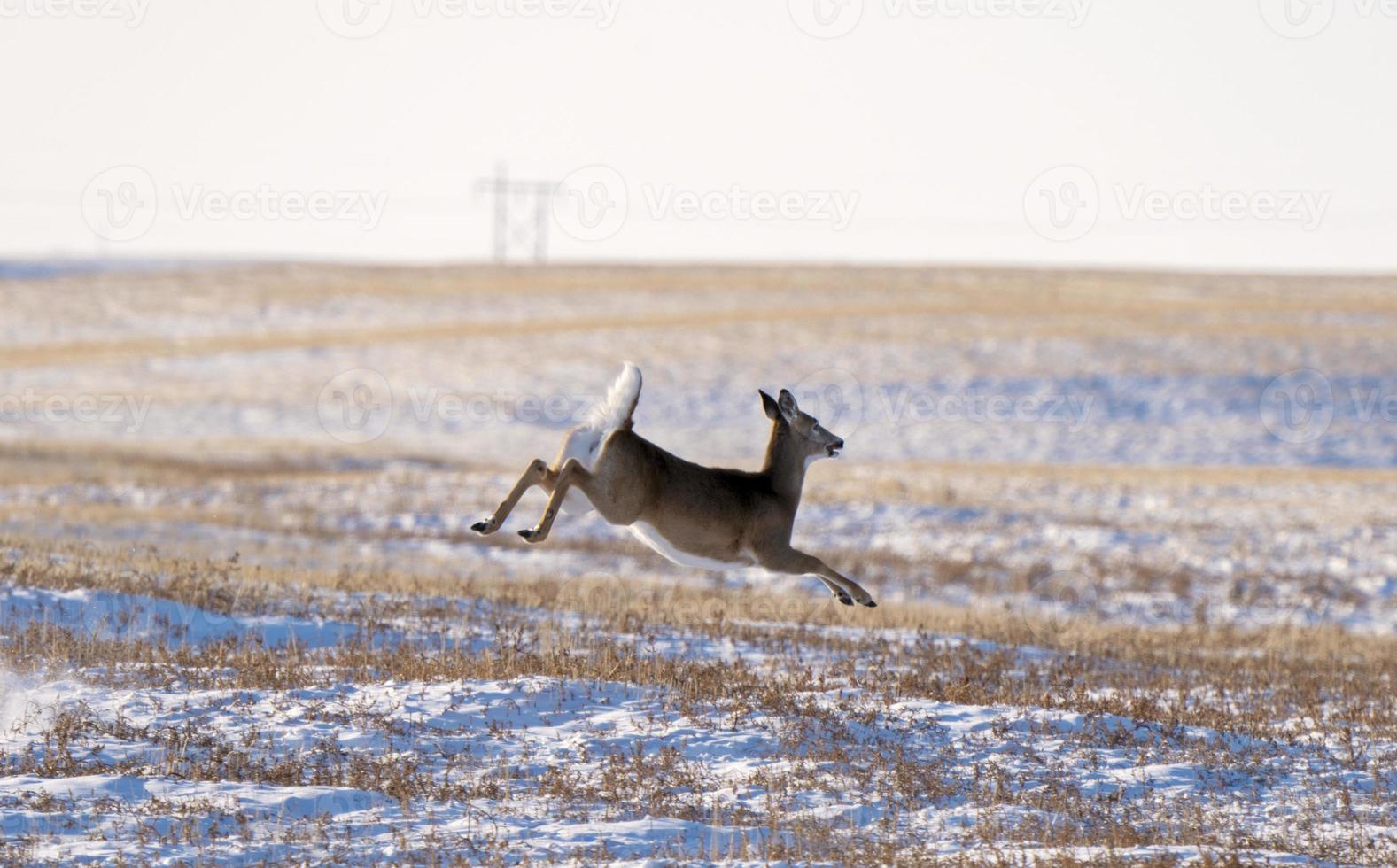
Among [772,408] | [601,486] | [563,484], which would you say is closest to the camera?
[563,484]

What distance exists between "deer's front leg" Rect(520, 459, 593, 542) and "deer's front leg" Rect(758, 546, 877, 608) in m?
→ 1.54

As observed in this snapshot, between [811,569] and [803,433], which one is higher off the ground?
[803,433]

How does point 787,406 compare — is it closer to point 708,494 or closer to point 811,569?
point 708,494

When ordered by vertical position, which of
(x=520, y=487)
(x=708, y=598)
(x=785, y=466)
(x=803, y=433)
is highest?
(x=803, y=433)

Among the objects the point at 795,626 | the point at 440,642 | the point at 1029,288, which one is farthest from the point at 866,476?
the point at 1029,288

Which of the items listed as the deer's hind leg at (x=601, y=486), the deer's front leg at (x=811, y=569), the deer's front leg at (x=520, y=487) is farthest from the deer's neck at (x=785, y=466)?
the deer's front leg at (x=520, y=487)

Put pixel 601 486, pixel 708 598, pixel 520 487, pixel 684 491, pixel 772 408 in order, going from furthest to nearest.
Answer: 1. pixel 708 598
2. pixel 772 408
3. pixel 684 491
4. pixel 601 486
5. pixel 520 487

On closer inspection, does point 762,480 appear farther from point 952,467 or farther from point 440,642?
point 952,467

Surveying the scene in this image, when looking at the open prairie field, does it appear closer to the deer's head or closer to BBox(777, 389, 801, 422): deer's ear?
the deer's head

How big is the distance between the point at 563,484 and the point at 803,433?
202 cm

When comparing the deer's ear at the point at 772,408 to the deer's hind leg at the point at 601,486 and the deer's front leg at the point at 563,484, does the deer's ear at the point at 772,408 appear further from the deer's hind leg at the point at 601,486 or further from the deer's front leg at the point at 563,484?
the deer's front leg at the point at 563,484

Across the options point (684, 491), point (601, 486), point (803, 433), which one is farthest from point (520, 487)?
point (803, 433)

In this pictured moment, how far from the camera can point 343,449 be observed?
120 feet

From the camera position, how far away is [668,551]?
9602 mm
